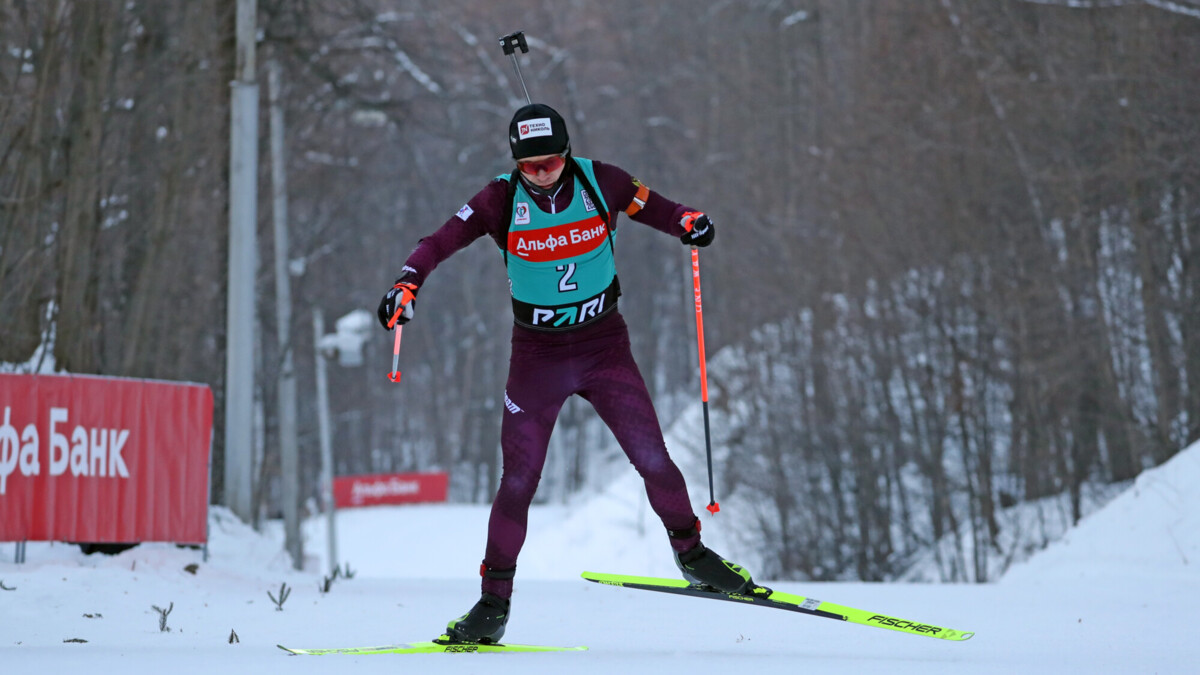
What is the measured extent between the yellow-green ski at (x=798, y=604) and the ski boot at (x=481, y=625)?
381mm

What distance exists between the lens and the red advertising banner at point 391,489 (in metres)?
41.1

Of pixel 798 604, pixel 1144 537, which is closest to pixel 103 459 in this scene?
pixel 798 604

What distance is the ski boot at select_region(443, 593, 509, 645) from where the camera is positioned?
18.1 feet

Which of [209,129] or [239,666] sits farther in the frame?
[209,129]

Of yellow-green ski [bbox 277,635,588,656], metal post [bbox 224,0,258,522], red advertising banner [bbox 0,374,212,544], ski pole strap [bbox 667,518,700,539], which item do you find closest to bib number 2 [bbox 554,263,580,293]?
ski pole strap [bbox 667,518,700,539]

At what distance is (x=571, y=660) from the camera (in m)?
5.03

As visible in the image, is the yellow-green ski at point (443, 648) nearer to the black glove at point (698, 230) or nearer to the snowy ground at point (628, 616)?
the snowy ground at point (628, 616)

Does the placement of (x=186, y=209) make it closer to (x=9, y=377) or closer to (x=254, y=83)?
(x=254, y=83)

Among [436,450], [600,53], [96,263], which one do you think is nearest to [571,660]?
[96,263]

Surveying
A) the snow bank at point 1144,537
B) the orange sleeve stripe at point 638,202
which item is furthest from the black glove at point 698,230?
the snow bank at point 1144,537

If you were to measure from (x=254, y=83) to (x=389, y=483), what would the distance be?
96.5 ft

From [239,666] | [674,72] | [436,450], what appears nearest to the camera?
[239,666]

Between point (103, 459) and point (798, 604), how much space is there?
18.1 ft

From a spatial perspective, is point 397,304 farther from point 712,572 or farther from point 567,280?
point 712,572
